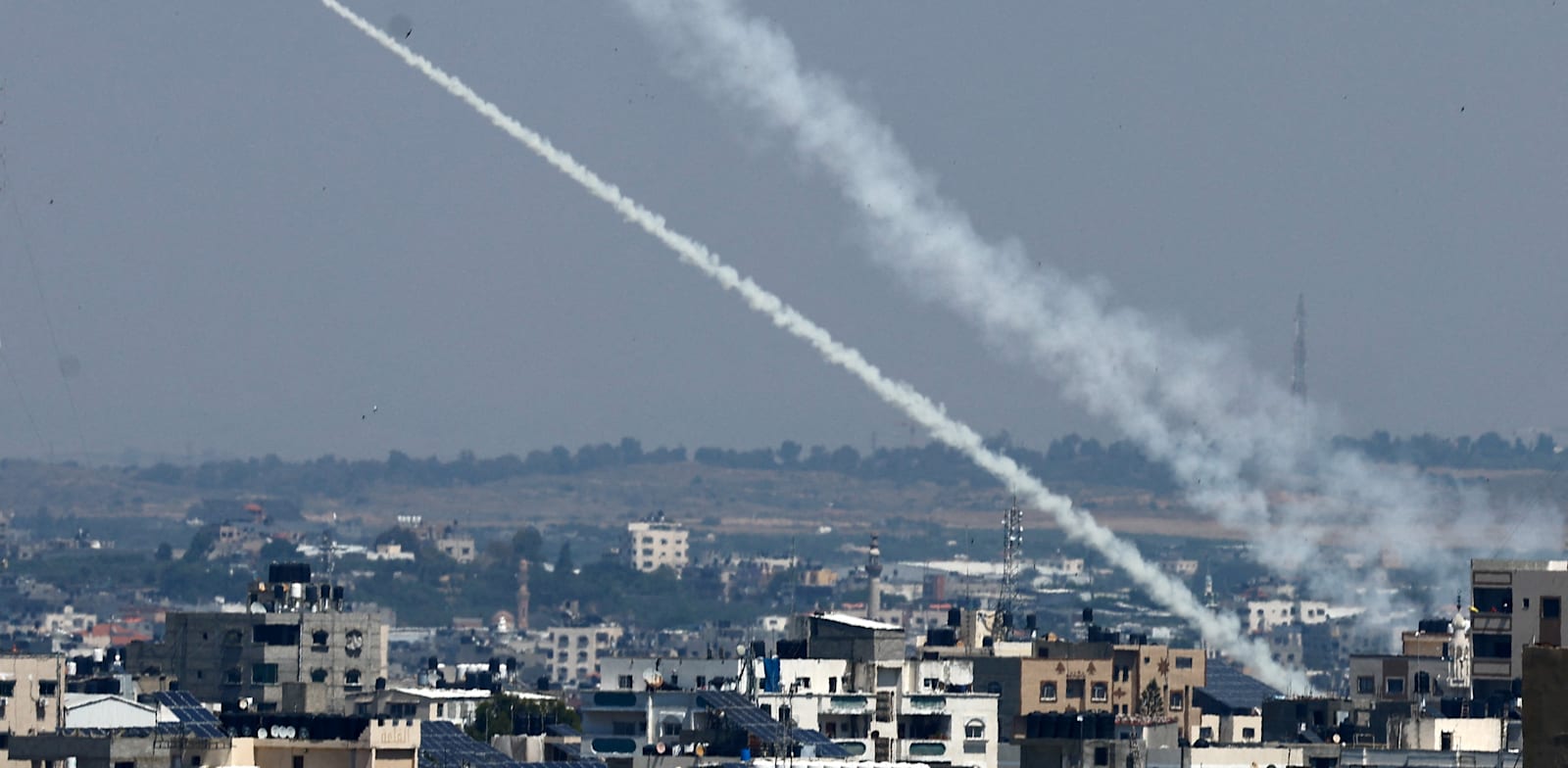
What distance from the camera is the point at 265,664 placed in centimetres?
13800

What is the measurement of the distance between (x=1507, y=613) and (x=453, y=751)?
3206 cm

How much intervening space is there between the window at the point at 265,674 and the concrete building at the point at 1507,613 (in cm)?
4338

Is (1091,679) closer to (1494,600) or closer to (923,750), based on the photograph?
(1494,600)

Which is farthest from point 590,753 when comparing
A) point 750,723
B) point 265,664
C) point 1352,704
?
point 265,664

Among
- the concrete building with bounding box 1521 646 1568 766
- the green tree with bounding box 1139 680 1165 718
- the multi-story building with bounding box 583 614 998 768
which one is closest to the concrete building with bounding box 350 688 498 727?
the multi-story building with bounding box 583 614 998 768

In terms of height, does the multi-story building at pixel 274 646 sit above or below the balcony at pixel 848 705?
above

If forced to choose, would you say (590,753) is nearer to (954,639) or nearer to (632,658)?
(632,658)

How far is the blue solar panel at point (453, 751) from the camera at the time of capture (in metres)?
82.9

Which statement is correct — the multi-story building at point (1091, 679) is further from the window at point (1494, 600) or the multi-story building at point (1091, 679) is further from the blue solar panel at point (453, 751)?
the blue solar panel at point (453, 751)

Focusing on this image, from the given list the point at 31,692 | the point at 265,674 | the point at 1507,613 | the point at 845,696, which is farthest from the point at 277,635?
the point at 1507,613

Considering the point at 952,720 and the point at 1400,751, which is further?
the point at 952,720

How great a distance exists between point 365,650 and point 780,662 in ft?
131

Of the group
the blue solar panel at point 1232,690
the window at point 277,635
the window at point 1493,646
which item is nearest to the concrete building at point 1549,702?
the window at point 1493,646

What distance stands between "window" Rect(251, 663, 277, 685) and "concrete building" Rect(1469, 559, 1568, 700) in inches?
1708
